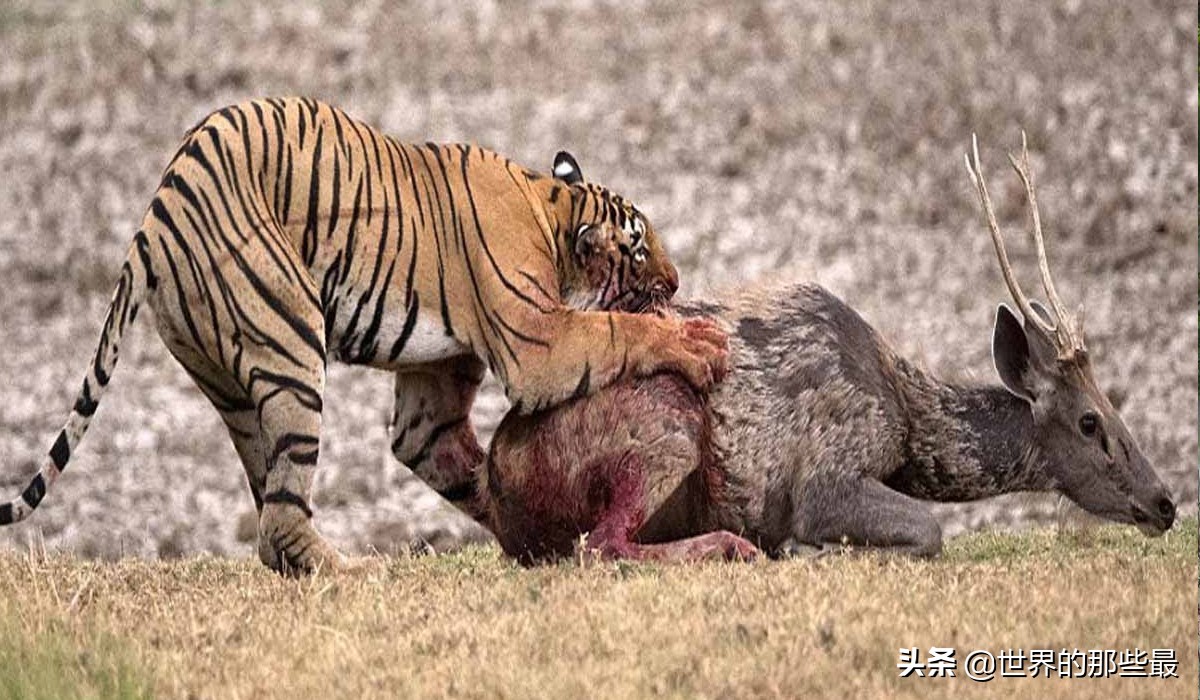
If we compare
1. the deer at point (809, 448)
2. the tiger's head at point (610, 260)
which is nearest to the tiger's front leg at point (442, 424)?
the deer at point (809, 448)

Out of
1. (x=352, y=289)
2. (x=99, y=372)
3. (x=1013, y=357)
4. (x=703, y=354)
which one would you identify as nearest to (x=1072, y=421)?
(x=1013, y=357)

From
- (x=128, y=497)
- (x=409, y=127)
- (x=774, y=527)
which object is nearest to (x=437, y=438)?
(x=774, y=527)

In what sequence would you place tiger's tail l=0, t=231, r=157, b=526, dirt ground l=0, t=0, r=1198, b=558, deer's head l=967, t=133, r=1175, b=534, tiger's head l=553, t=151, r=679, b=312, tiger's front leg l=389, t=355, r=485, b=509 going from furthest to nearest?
dirt ground l=0, t=0, r=1198, b=558, tiger's front leg l=389, t=355, r=485, b=509, tiger's head l=553, t=151, r=679, b=312, deer's head l=967, t=133, r=1175, b=534, tiger's tail l=0, t=231, r=157, b=526

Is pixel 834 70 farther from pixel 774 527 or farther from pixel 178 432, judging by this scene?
pixel 774 527

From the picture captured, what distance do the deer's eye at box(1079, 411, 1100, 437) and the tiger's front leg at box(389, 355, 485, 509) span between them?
275cm

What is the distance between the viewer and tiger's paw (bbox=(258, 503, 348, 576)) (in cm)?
941

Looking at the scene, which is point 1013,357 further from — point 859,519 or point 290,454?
point 290,454

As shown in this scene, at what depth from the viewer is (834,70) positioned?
861 inches

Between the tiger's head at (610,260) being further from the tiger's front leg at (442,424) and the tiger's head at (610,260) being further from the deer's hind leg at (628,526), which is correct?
the deer's hind leg at (628,526)

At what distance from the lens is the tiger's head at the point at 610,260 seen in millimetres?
10055

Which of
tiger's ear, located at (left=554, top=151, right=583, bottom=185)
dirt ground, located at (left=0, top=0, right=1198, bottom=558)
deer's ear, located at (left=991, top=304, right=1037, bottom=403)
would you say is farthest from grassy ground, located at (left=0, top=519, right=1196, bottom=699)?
dirt ground, located at (left=0, top=0, right=1198, bottom=558)

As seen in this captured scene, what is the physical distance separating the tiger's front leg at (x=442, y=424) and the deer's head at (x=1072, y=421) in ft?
8.02

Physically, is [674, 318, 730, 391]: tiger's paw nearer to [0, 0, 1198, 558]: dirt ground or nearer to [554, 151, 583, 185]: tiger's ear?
[554, 151, 583, 185]: tiger's ear

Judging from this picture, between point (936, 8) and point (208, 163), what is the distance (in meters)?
14.7
